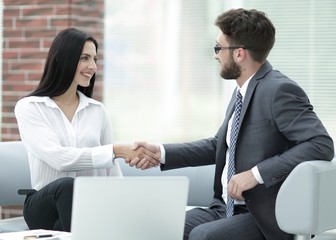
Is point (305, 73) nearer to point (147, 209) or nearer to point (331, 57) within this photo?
point (331, 57)

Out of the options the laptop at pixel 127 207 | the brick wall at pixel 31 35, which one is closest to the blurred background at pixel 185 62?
the brick wall at pixel 31 35

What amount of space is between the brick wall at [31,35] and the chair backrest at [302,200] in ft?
8.56

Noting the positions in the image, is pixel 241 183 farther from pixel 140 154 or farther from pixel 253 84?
pixel 140 154

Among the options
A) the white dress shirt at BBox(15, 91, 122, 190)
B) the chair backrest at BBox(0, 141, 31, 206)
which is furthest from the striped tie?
the chair backrest at BBox(0, 141, 31, 206)

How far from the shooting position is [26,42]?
19.7 ft

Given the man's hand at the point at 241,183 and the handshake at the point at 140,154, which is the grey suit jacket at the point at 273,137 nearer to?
the man's hand at the point at 241,183

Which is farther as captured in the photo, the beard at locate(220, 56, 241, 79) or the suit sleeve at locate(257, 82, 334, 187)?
the beard at locate(220, 56, 241, 79)

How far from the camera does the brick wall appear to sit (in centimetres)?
588

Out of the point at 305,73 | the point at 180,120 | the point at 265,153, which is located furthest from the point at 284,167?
the point at 180,120

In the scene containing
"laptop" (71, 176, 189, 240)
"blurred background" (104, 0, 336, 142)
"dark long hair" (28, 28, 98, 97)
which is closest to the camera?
"laptop" (71, 176, 189, 240)

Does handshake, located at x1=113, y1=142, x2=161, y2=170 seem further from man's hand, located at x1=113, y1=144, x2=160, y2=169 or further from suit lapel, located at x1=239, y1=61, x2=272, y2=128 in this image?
suit lapel, located at x1=239, y1=61, x2=272, y2=128

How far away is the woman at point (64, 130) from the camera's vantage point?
4.35 m

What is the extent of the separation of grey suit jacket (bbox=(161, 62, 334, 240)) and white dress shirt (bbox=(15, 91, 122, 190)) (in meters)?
0.85

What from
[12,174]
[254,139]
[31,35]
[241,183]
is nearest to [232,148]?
[254,139]
